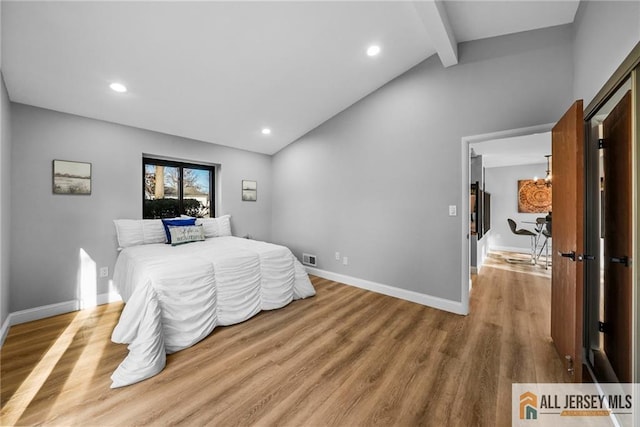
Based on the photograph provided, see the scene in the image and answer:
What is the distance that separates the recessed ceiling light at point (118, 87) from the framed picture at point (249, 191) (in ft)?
7.57

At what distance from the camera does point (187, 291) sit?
220 cm

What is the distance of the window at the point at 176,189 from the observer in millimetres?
3818

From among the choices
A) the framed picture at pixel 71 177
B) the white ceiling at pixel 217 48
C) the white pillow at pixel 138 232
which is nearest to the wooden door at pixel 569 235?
the white ceiling at pixel 217 48

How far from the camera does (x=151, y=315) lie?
191 cm

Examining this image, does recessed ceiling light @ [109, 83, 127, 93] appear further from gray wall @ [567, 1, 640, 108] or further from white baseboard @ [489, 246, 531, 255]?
white baseboard @ [489, 246, 531, 255]

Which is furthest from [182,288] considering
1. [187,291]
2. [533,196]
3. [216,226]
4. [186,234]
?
[533,196]

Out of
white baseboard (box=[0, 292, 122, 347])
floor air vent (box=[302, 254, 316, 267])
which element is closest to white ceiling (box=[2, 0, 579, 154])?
white baseboard (box=[0, 292, 122, 347])

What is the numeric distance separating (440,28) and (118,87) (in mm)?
3363

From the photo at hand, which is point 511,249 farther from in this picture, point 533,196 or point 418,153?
point 418,153

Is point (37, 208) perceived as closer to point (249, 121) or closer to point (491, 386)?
point (249, 121)

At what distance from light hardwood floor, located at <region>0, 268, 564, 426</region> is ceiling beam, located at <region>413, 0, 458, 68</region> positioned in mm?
2941

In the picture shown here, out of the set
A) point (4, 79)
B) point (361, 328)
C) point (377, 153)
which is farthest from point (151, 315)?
point (377, 153)

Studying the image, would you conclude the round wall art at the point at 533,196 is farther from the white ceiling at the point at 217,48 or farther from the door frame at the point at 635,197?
the door frame at the point at 635,197

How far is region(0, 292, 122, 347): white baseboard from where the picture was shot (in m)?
2.49
